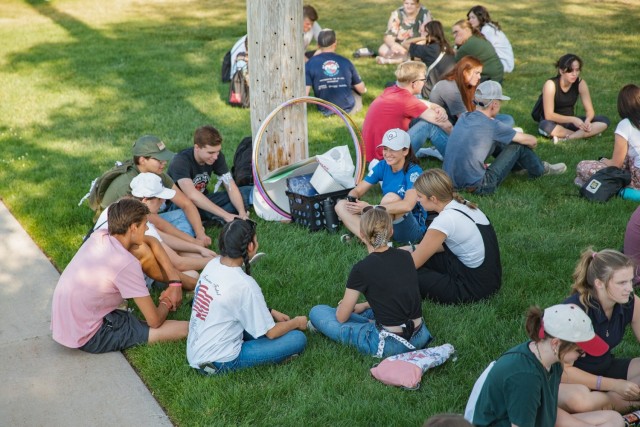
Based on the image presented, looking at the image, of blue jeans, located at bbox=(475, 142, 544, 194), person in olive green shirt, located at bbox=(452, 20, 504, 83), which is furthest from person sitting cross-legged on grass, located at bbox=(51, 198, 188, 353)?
person in olive green shirt, located at bbox=(452, 20, 504, 83)

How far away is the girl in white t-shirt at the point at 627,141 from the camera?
7.96 metres

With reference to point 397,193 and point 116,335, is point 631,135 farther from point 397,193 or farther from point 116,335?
point 116,335

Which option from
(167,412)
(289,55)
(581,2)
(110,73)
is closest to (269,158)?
(289,55)

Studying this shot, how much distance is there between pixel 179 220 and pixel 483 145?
3401mm

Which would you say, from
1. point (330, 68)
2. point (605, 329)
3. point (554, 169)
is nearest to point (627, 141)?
point (554, 169)

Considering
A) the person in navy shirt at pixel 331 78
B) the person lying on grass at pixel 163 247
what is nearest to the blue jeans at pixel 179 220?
the person lying on grass at pixel 163 247

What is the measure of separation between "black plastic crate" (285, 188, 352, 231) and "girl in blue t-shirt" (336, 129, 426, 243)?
0.19 m

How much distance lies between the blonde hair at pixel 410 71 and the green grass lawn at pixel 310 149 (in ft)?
4.23

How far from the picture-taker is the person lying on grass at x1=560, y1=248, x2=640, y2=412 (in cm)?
474

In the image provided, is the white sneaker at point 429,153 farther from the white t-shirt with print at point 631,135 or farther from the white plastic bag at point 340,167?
the white t-shirt with print at point 631,135

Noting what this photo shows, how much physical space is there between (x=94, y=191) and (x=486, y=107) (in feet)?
13.9

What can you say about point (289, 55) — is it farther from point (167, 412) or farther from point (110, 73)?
point (110, 73)

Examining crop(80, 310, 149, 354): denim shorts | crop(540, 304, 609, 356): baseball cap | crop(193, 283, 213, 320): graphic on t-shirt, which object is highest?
crop(540, 304, 609, 356): baseball cap

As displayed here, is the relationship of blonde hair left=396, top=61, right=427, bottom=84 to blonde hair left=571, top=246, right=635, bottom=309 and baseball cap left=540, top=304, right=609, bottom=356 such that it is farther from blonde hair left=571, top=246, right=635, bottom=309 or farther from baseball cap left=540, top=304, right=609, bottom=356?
baseball cap left=540, top=304, right=609, bottom=356
